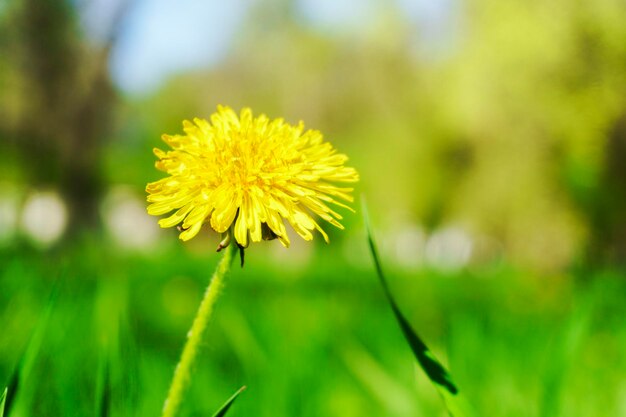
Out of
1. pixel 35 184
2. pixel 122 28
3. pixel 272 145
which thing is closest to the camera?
pixel 272 145

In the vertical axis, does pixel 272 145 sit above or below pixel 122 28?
below

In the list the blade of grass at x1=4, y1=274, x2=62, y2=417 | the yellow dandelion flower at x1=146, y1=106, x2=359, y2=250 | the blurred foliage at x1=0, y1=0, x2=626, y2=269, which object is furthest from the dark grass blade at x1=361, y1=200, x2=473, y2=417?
the blurred foliage at x1=0, y1=0, x2=626, y2=269

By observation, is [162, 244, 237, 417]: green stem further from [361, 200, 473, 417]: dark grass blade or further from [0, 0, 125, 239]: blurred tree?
[0, 0, 125, 239]: blurred tree

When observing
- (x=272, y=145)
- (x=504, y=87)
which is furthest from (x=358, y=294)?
(x=504, y=87)

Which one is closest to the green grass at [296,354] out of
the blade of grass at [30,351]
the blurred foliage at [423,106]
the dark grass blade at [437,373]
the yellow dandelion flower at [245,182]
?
the blade of grass at [30,351]

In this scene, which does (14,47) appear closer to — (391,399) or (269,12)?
(391,399)

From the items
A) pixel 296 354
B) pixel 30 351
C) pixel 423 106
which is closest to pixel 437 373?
pixel 30 351
